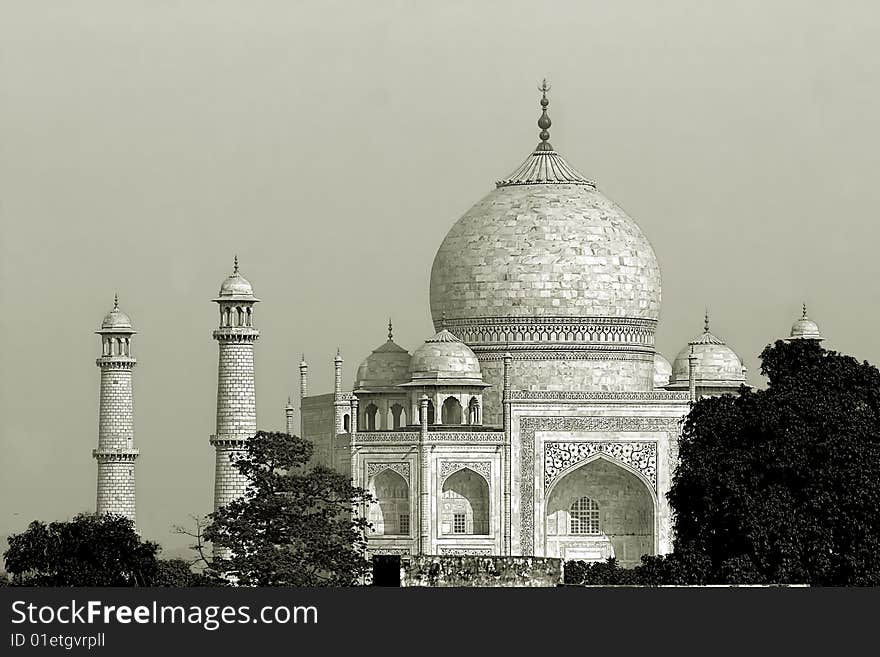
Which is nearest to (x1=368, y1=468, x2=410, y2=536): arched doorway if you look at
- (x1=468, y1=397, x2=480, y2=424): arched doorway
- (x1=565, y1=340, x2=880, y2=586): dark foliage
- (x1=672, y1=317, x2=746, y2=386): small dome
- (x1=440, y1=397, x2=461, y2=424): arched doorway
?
(x1=440, y1=397, x2=461, y2=424): arched doorway

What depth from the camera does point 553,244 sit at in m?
48.4

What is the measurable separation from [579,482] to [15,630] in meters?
30.0

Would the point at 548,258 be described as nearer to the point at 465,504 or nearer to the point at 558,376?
the point at 558,376

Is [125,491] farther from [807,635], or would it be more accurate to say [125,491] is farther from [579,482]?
[807,635]

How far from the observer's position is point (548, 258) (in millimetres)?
48406

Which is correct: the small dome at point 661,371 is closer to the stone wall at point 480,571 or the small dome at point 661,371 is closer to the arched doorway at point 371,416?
the arched doorway at point 371,416

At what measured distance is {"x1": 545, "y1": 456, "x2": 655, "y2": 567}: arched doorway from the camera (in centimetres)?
4575

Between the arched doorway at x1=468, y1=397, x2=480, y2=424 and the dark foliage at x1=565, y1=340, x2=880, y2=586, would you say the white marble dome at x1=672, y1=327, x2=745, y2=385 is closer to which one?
the arched doorway at x1=468, y1=397, x2=480, y2=424

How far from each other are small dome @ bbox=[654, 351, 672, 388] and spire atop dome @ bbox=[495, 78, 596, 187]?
173 inches

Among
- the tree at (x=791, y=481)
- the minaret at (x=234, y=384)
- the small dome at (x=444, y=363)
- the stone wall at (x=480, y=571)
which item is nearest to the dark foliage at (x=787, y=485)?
the tree at (x=791, y=481)

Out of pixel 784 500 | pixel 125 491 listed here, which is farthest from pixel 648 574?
pixel 125 491

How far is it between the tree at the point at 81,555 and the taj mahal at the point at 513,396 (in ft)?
24.9

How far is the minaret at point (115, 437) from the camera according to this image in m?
47.3

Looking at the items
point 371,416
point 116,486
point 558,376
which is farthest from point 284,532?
point 371,416
